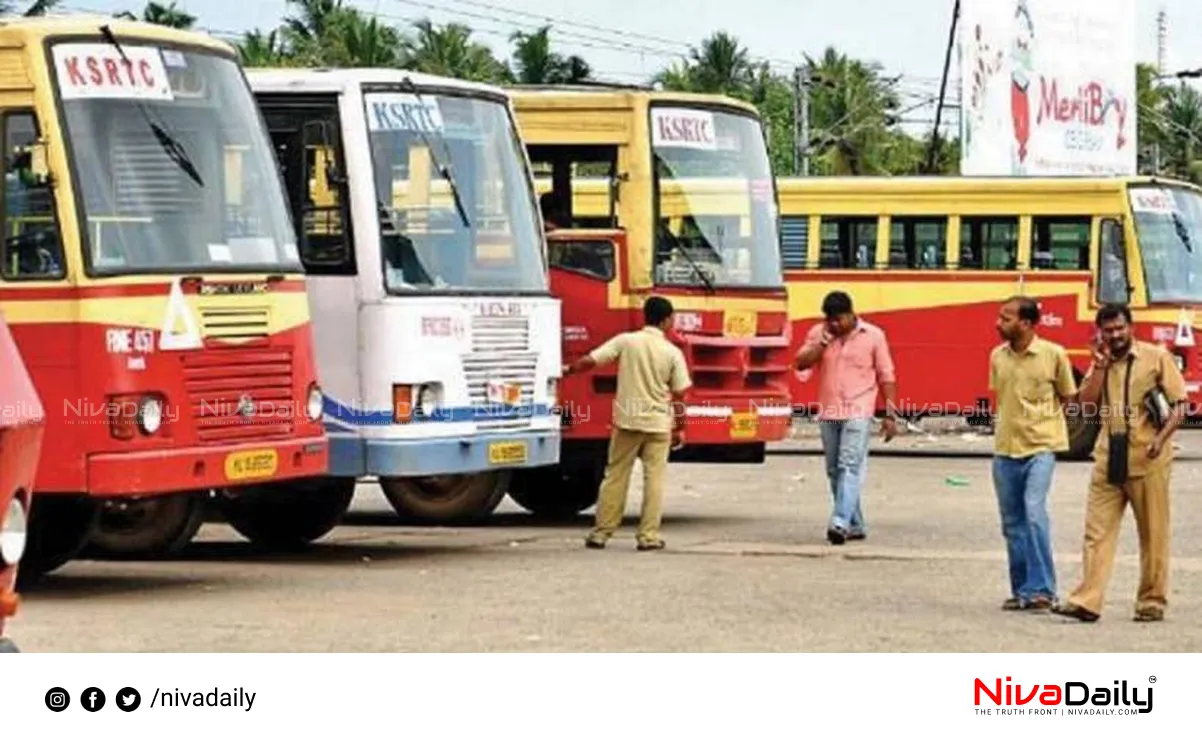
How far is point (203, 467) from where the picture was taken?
54.2 feet

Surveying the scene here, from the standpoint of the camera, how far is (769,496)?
90.0ft

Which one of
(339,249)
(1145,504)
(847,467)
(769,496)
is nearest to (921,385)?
(769,496)

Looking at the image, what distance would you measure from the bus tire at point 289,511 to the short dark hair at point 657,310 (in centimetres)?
228

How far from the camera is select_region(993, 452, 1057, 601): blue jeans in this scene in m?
16.2

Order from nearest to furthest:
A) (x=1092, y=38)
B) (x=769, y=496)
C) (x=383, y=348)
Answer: (x=383, y=348), (x=769, y=496), (x=1092, y=38)

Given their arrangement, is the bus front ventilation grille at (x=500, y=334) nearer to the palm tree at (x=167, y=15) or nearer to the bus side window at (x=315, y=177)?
the bus side window at (x=315, y=177)

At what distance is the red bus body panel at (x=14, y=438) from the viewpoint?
797 cm

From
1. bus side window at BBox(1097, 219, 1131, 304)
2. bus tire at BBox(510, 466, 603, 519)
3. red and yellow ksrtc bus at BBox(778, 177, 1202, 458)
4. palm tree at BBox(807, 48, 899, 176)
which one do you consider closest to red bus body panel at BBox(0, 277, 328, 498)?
bus tire at BBox(510, 466, 603, 519)

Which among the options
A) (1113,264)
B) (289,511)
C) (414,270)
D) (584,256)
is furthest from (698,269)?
(1113,264)

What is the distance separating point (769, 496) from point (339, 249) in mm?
9146

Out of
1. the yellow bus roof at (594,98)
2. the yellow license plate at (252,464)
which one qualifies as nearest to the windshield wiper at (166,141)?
the yellow license plate at (252,464)

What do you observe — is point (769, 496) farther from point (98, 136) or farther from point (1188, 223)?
point (98, 136)

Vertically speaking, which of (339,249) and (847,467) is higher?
(339,249)
